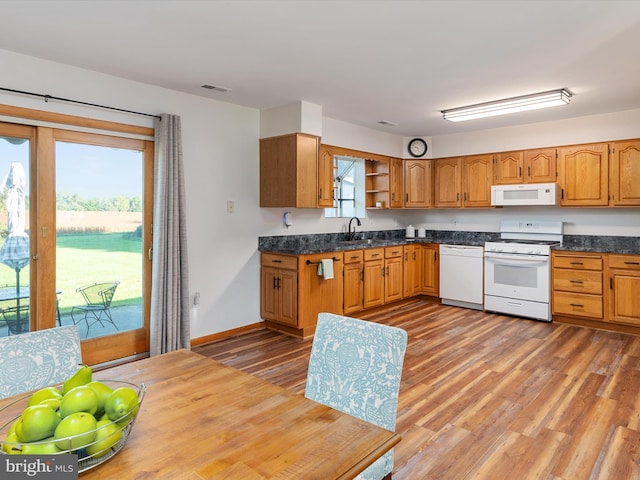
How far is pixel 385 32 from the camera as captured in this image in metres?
2.74

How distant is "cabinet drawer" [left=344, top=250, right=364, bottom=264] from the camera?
4.88m

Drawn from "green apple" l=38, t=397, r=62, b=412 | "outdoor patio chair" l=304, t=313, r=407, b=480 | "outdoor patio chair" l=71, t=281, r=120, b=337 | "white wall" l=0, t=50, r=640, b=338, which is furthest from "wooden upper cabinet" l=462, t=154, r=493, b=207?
"green apple" l=38, t=397, r=62, b=412

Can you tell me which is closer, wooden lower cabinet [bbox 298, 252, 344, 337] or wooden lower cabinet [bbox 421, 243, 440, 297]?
wooden lower cabinet [bbox 298, 252, 344, 337]

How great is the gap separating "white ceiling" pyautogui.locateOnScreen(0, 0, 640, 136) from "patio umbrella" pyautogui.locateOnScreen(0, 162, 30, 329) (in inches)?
36.5

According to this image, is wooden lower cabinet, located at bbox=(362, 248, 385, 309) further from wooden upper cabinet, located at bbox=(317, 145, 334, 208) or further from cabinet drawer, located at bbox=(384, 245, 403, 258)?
wooden upper cabinet, located at bbox=(317, 145, 334, 208)

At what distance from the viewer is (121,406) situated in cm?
98

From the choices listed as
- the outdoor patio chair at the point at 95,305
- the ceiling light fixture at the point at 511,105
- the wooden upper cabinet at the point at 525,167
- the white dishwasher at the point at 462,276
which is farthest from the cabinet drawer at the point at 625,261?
the outdoor patio chair at the point at 95,305

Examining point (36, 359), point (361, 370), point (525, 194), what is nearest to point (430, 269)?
point (525, 194)

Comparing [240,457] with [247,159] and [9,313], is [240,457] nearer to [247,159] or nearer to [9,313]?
[9,313]

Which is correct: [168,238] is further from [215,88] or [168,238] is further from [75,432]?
[75,432]

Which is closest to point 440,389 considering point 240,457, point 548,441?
point 548,441

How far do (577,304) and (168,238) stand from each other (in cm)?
452

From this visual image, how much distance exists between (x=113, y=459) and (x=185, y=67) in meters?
3.11

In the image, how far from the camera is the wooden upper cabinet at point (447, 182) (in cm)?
605
